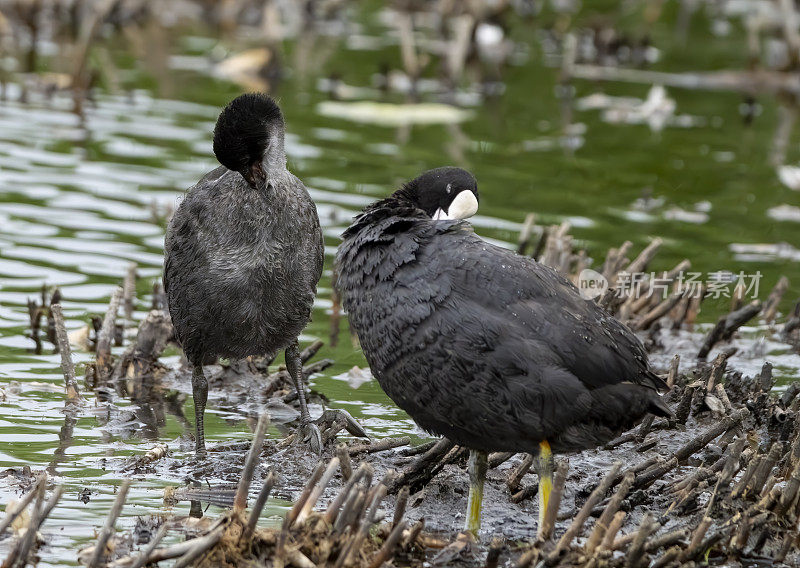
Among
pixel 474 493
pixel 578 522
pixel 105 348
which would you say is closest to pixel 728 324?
pixel 474 493

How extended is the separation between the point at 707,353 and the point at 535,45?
10818 mm

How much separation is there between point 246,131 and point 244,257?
0.65 metres

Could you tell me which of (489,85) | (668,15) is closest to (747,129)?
(489,85)

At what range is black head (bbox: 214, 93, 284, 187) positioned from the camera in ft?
17.9

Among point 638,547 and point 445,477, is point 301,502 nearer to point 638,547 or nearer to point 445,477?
point 638,547

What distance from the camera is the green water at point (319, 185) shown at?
21.4 feet

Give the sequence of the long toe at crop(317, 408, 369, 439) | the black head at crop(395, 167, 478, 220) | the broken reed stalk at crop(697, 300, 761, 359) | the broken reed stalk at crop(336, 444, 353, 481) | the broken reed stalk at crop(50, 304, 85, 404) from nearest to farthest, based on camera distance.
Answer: the broken reed stalk at crop(336, 444, 353, 481) → the black head at crop(395, 167, 478, 220) → the long toe at crop(317, 408, 369, 439) → the broken reed stalk at crop(50, 304, 85, 404) → the broken reed stalk at crop(697, 300, 761, 359)

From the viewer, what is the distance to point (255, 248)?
582 centimetres

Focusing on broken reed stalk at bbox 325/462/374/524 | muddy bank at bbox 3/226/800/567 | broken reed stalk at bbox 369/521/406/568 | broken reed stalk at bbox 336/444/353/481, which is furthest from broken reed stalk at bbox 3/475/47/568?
broken reed stalk at bbox 336/444/353/481

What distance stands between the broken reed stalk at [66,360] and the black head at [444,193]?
6.33 feet

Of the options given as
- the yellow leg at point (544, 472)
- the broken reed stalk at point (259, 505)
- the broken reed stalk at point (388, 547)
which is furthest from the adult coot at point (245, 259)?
the broken reed stalk at point (388, 547)

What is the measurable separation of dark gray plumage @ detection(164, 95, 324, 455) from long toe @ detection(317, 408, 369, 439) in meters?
0.12

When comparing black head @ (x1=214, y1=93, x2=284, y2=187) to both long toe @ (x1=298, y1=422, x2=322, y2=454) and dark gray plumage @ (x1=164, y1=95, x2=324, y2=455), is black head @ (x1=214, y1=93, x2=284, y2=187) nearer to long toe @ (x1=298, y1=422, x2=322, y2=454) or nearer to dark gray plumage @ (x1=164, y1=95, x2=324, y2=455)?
dark gray plumage @ (x1=164, y1=95, x2=324, y2=455)

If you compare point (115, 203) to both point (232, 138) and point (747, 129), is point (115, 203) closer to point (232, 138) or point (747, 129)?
point (232, 138)
